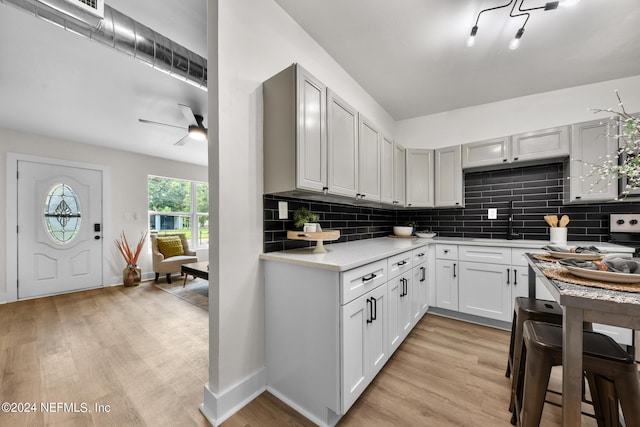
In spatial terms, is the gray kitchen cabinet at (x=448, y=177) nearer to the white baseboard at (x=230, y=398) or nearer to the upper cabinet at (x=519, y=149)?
the upper cabinet at (x=519, y=149)

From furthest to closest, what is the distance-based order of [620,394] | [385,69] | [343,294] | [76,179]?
[76,179]
[385,69]
[343,294]
[620,394]

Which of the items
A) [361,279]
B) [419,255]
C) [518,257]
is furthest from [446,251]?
[361,279]

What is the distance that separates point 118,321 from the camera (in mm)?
2807

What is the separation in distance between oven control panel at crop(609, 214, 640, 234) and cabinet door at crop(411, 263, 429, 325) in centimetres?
194

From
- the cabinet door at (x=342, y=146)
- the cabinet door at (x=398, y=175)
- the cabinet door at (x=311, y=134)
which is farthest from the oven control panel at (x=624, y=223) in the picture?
the cabinet door at (x=311, y=134)

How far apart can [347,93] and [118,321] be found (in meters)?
3.74

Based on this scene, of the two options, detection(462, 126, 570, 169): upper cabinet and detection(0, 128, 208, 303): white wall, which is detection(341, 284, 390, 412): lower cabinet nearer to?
detection(462, 126, 570, 169): upper cabinet

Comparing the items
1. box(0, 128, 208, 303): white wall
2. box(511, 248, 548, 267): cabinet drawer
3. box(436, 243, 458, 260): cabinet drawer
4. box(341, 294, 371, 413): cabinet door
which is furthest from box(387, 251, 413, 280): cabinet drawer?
box(0, 128, 208, 303): white wall

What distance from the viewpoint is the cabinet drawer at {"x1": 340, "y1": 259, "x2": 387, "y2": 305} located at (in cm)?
131

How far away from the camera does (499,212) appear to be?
Result: 310 cm

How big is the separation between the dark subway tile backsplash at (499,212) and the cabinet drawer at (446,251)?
27.5 inches

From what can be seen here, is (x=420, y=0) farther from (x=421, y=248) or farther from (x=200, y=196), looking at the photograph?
(x=200, y=196)

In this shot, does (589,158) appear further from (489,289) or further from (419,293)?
(419,293)

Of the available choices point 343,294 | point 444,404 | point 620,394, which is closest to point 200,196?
point 343,294
